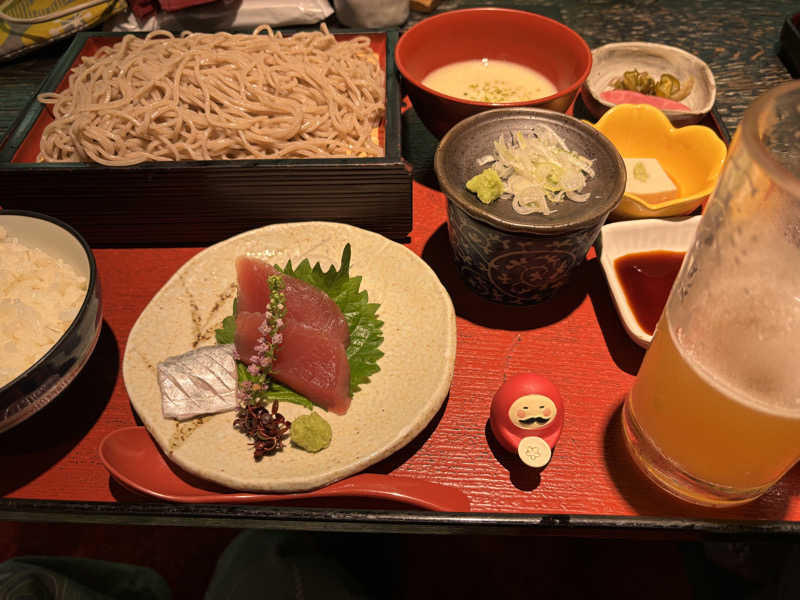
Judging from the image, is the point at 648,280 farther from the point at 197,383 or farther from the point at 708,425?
the point at 197,383

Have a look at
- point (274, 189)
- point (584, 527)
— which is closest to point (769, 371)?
point (584, 527)

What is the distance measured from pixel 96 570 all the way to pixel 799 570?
216cm

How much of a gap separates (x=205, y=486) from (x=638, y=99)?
1.82 metres

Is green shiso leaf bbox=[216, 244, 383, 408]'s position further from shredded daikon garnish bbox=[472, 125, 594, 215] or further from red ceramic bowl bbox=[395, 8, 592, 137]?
red ceramic bowl bbox=[395, 8, 592, 137]

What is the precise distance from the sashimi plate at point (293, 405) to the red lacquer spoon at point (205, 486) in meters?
0.03

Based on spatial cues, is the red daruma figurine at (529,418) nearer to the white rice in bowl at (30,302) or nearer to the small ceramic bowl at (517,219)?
the small ceramic bowl at (517,219)

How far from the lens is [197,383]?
1.37 meters

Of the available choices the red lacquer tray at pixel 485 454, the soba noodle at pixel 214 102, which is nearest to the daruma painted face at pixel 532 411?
the red lacquer tray at pixel 485 454

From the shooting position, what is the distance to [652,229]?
162cm

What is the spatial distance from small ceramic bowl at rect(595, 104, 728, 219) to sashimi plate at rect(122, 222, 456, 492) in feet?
2.25

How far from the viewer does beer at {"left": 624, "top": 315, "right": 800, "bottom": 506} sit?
96 cm

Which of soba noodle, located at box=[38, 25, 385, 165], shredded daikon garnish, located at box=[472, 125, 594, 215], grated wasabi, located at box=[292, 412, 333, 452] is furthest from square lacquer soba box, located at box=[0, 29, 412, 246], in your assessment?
grated wasabi, located at box=[292, 412, 333, 452]

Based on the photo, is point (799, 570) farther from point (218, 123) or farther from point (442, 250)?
point (218, 123)

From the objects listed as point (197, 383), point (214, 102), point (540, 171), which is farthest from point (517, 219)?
point (214, 102)
